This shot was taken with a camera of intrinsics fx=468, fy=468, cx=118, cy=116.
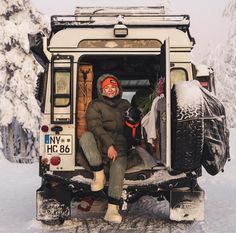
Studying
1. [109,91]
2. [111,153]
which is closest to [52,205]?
[111,153]

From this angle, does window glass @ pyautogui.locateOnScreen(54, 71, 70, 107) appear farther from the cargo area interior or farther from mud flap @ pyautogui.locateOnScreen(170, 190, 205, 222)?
mud flap @ pyautogui.locateOnScreen(170, 190, 205, 222)

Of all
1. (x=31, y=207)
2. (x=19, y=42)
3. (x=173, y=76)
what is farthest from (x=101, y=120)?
(x=19, y=42)

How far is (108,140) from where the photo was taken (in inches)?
240

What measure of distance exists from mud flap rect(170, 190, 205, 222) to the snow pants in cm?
84

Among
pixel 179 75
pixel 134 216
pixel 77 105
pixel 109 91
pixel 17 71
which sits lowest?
pixel 134 216

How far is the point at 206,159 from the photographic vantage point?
548 cm

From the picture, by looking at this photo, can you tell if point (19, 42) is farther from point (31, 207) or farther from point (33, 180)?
point (31, 207)

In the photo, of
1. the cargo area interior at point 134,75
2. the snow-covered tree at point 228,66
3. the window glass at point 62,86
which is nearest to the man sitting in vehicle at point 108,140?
the cargo area interior at point 134,75

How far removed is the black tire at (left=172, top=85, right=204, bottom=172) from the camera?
17.6ft

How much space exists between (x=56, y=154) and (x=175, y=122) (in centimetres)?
174

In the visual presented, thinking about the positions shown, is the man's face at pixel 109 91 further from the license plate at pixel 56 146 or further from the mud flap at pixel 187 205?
the mud flap at pixel 187 205

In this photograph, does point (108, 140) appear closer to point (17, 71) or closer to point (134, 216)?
point (134, 216)

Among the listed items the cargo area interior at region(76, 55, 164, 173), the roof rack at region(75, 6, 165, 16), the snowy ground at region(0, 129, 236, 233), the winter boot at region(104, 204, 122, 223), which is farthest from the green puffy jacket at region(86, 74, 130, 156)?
the roof rack at region(75, 6, 165, 16)

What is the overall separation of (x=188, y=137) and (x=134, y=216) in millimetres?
2526
